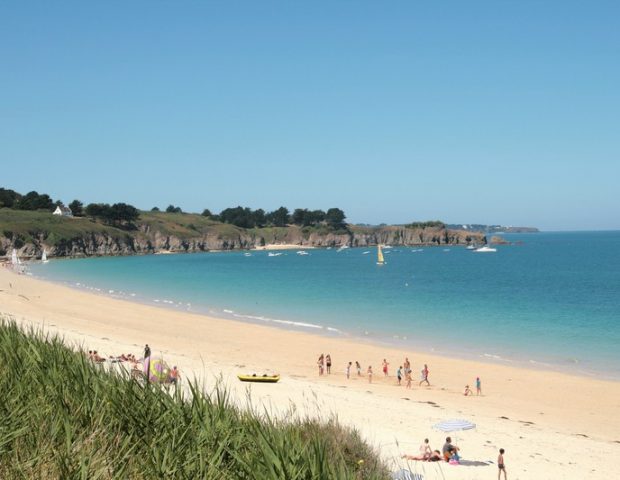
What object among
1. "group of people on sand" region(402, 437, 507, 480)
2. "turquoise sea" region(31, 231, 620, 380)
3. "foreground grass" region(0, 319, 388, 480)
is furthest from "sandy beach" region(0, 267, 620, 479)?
"turquoise sea" region(31, 231, 620, 380)

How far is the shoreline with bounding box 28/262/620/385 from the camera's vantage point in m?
28.6

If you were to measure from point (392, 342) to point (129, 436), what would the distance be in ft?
101

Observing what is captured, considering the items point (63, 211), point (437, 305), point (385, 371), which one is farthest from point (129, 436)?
point (63, 211)

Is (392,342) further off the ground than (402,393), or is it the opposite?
(402,393)

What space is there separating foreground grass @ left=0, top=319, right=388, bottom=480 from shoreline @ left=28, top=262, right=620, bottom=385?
80.0 ft

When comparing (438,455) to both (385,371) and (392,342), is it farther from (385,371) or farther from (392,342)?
(392,342)

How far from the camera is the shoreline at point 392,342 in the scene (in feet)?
93.8

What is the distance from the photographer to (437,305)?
51.9 m

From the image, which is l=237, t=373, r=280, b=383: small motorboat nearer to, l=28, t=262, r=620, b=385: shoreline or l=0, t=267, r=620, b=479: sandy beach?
l=0, t=267, r=620, b=479: sandy beach

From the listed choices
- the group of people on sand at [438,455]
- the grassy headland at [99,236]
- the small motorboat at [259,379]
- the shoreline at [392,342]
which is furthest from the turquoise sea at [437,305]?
the grassy headland at [99,236]

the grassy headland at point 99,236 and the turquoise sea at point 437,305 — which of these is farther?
the grassy headland at point 99,236

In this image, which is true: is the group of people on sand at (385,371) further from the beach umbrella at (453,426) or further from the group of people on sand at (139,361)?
the group of people on sand at (139,361)

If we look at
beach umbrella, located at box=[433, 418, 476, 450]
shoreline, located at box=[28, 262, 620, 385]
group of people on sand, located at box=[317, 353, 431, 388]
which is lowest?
shoreline, located at box=[28, 262, 620, 385]

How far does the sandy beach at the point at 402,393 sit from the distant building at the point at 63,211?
394 feet
